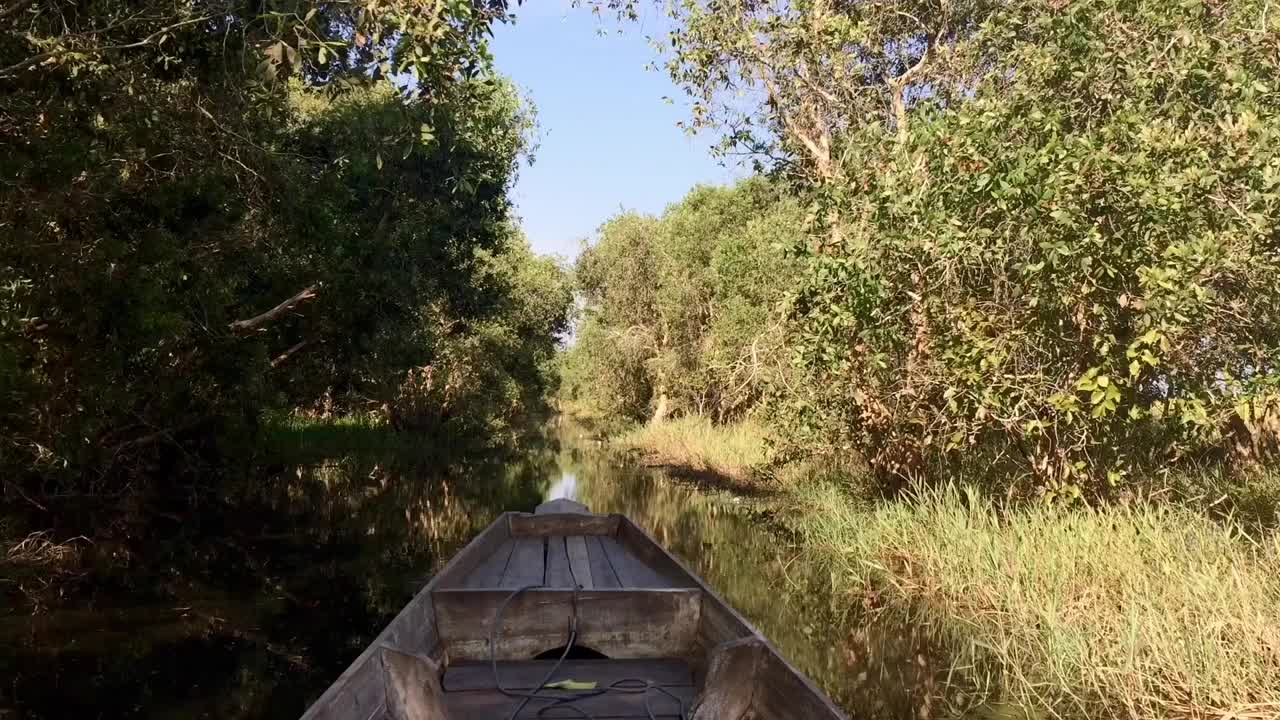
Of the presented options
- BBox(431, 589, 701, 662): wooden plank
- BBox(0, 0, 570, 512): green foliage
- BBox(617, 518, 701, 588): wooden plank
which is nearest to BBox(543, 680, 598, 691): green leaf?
BBox(431, 589, 701, 662): wooden plank

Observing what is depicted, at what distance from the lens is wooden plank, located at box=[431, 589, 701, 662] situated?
536 centimetres

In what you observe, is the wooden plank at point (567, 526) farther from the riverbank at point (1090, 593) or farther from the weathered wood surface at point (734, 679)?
the weathered wood surface at point (734, 679)

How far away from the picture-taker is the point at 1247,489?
8961 millimetres

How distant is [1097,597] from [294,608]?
7721 mm

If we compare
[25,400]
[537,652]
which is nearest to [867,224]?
[537,652]

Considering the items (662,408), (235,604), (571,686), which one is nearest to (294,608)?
(235,604)

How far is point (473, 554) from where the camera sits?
24.9 ft

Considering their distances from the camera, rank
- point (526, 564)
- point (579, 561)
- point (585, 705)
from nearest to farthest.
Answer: point (585, 705), point (579, 561), point (526, 564)

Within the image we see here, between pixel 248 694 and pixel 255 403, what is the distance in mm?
7752

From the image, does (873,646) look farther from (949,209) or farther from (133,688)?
(133,688)

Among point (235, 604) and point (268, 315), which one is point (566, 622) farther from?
point (268, 315)

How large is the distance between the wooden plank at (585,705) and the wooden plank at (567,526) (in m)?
4.61

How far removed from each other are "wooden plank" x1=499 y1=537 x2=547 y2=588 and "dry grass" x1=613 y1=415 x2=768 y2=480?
30.7 ft

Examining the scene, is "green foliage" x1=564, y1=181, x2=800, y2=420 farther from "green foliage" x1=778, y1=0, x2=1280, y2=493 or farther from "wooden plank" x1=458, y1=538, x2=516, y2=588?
"wooden plank" x1=458, y1=538, x2=516, y2=588
